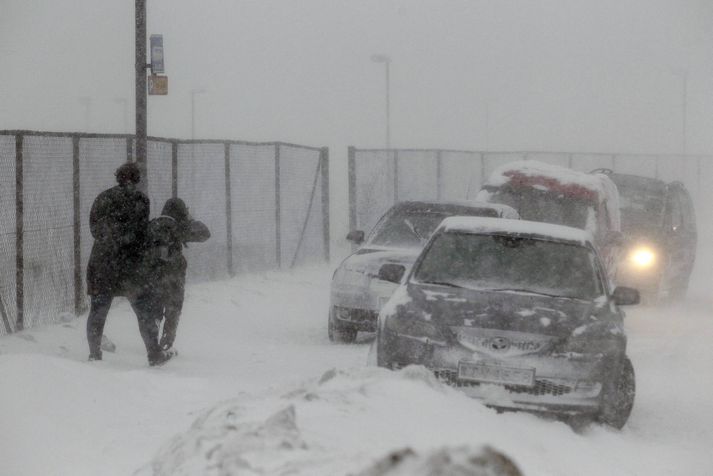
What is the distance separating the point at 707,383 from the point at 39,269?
21.5 feet

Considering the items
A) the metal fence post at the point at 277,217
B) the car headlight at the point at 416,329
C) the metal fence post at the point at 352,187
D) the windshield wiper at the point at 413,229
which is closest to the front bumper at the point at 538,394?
the car headlight at the point at 416,329

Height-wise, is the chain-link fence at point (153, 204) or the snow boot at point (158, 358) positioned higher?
the chain-link fence at point (153, 204)

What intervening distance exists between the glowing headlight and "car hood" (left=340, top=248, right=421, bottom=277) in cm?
483

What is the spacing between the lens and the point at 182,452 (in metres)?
4.90

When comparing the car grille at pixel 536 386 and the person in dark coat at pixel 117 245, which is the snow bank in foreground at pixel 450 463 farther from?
the person in dark coat at pixel 117 245

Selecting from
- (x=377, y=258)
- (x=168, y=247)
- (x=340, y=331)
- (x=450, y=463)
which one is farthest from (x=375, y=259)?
(x=450, y=463)

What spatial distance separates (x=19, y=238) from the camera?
11.2 m

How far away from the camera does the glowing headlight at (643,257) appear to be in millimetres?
15586

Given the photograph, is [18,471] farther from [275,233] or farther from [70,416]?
[275,233]

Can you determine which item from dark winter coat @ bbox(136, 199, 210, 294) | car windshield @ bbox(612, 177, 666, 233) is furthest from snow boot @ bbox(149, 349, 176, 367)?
car windshield @ bbox(612, 177, 666, 233)

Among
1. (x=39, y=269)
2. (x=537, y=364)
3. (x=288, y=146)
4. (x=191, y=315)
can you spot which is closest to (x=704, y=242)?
(x=288, y=146)

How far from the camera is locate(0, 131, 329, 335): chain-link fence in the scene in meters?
11.3

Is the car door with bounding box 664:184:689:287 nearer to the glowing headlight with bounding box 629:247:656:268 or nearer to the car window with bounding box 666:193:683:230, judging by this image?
the car window with bounding box 666:193:683:230

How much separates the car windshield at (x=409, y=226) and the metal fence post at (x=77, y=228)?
3.16m
